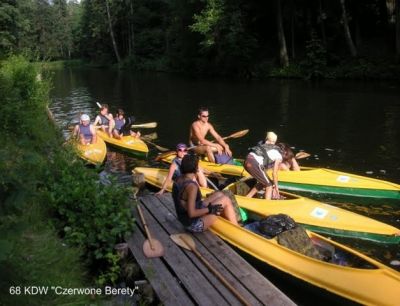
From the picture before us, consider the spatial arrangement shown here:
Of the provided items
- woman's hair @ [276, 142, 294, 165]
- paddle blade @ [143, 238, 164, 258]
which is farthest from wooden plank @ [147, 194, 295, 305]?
woman's hair @ [276, 142, 294, 165]

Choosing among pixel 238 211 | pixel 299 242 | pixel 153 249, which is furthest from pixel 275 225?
pixel 153 249

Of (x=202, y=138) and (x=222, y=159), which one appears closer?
(x=222, y=159)

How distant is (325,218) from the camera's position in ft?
26.3

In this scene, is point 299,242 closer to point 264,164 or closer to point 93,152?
point 264,164

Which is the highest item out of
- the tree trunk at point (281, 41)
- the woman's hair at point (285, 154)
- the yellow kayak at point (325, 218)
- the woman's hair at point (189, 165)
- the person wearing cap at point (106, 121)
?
the tree trunk at point (281, 41)

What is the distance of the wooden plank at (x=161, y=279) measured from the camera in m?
5.26

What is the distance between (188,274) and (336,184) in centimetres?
532

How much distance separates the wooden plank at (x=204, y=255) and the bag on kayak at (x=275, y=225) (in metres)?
0.75

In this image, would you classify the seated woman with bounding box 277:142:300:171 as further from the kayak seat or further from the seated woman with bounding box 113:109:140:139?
the seated woman with bounding box 113:109:140:139

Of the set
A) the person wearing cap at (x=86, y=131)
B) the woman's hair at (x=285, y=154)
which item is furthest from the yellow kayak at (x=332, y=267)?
the person wearing cap at (x=86, y=131)

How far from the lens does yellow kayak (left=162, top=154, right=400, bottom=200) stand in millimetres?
9781

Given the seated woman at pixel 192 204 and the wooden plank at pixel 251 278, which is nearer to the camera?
the wooden plank at pixel 251 278

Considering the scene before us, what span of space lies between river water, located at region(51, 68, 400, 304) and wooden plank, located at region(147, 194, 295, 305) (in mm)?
950

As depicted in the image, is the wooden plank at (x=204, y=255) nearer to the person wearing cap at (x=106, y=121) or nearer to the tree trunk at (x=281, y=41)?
the person wearing cap at (x=106, y=121)
